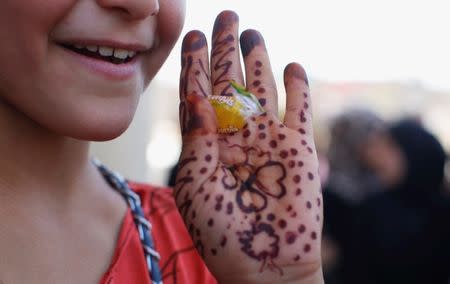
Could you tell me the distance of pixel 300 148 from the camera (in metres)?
1.32

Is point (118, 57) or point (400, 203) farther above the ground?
point (118, 57)

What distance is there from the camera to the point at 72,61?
1.20 meters

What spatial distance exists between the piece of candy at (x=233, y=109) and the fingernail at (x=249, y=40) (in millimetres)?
106

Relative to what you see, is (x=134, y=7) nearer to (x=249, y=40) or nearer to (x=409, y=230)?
(x=249, y=40)

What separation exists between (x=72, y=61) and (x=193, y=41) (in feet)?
0.90

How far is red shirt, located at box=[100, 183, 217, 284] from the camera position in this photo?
1416 mm

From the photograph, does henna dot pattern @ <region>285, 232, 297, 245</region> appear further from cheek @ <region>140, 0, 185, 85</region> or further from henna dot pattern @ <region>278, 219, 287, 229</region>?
cheek @ <region>140, 0, 185, 85</region>

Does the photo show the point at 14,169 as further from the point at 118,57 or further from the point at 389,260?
the point at 389,260

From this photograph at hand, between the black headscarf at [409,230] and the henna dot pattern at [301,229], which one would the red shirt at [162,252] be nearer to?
the henna dot pattern at [301,229]

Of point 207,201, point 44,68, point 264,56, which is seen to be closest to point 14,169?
point 44,68

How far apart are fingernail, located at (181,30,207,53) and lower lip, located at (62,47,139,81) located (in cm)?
12

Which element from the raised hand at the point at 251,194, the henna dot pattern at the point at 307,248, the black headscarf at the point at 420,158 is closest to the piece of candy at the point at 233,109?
the raised hand at the point at 251,194

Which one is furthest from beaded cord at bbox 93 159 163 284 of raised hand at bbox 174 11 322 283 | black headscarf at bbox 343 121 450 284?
black headscarf at bbox 343 121 450 284

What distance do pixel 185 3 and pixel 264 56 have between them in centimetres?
19
